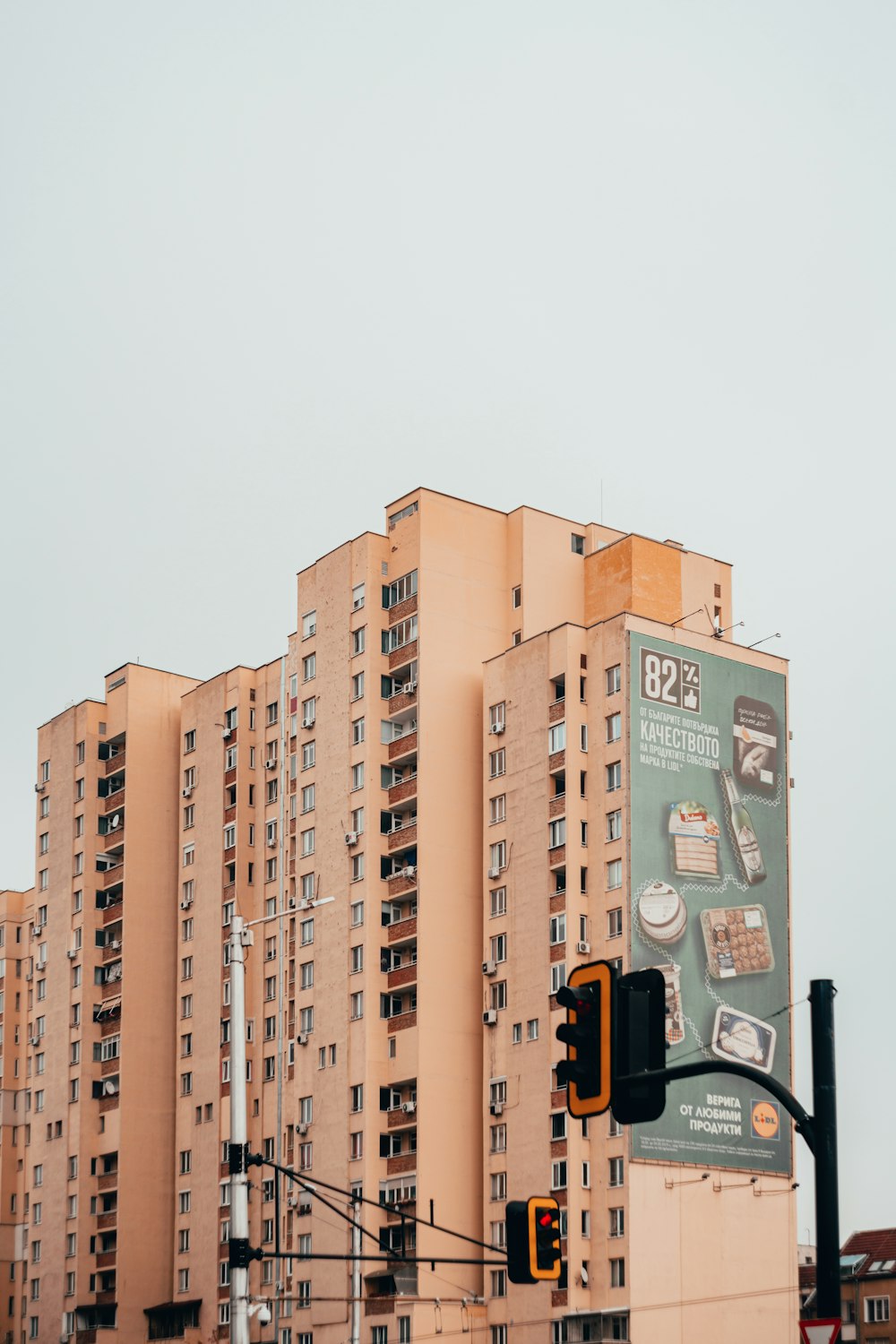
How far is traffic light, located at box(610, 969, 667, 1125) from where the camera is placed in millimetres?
17656

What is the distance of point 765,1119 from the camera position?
3073 inches

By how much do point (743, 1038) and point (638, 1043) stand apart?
6163 cm

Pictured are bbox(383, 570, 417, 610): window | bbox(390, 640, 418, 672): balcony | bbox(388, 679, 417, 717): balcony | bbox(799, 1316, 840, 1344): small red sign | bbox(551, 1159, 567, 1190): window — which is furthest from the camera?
bbox(383, 570, 417, 610): window

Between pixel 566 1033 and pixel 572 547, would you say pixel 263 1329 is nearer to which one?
pixel 572 547

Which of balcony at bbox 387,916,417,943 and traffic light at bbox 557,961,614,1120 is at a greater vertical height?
balcony at bbox 387,916,417,943

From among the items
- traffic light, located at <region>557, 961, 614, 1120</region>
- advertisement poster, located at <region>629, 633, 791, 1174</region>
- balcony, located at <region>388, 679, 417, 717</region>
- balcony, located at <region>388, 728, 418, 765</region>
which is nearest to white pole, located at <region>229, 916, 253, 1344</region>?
traffic light, located at <region>557, 961, 614, 1120</region>

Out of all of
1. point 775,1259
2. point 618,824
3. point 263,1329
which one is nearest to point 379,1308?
point 263,1329

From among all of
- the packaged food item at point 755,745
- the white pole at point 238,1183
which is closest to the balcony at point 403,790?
the packaged food item at point 755,745

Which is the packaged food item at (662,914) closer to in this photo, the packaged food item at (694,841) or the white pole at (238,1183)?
the packaged food item at (694,841)

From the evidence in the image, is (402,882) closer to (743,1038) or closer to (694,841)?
(694,841)

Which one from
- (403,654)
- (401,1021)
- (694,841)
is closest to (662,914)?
(694,841)

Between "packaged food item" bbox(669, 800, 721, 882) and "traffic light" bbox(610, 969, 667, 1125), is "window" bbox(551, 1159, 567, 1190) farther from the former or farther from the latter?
"traffic light" bbox(610, 969, 667, 1125)

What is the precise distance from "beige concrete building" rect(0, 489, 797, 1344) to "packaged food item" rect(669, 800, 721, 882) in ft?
8.80

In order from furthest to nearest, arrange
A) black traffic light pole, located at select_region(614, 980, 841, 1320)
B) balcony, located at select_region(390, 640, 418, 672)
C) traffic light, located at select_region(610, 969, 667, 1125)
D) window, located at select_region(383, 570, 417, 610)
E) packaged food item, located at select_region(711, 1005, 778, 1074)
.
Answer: window, located at select_region(383, 570, 417, 610)
balcony, located at select_region(390, 640, 418, 672)
packaged food item, located at select_region(711, 1005, 778, 1074)
black traffic light pole, located at select_region(614, 980, 841, 1320)
traffic light, located at select_region(610, 969, 667, 1125)
